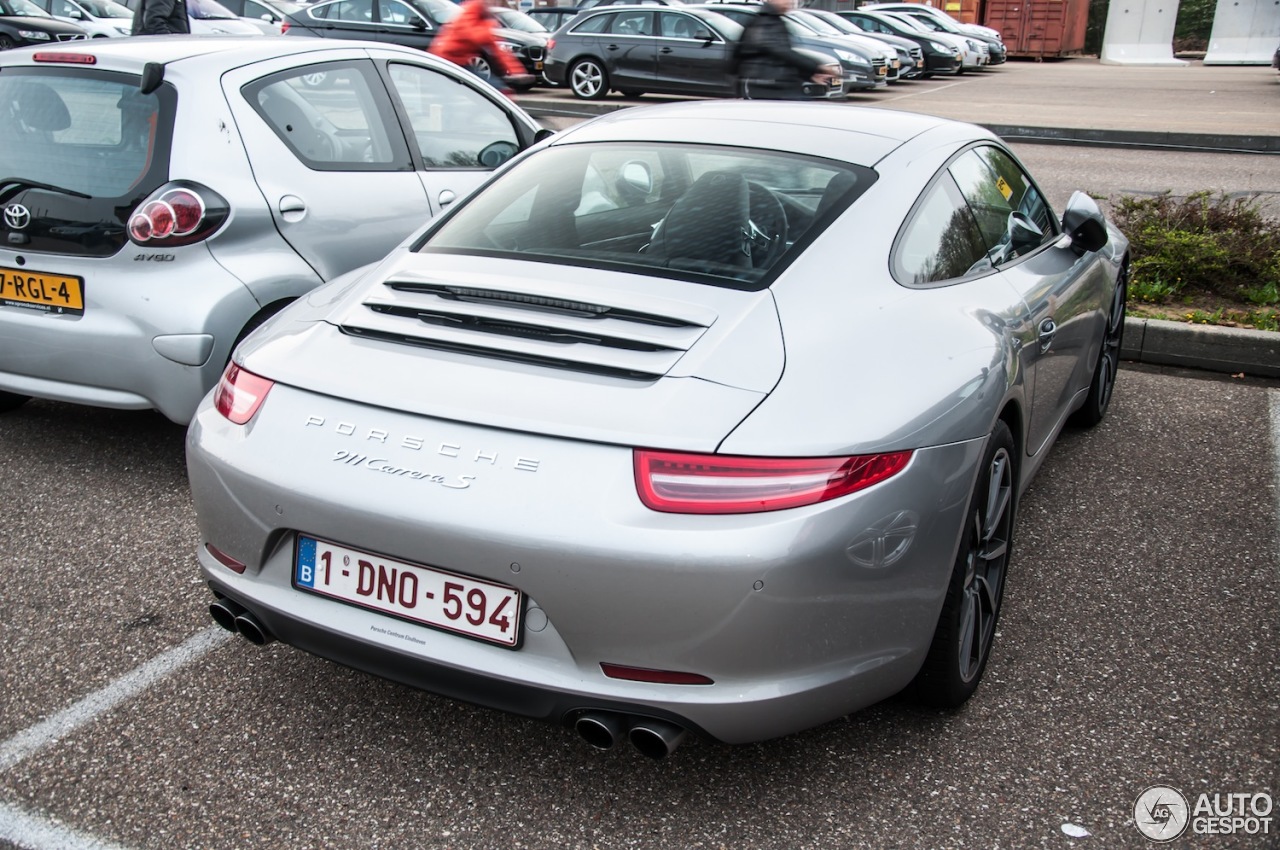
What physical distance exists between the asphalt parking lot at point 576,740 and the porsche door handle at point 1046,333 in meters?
0.74

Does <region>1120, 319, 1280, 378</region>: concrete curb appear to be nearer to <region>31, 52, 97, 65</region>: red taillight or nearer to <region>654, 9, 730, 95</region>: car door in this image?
<region>31, 52, 97, 65</region>: red taillight

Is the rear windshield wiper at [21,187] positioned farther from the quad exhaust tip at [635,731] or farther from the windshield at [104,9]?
the windshield at [104,9]

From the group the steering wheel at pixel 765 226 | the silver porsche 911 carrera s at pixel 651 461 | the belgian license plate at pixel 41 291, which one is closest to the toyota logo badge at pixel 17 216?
the belgian license plate at pixel 41 291

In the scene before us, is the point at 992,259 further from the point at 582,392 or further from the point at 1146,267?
the point at 1146,267

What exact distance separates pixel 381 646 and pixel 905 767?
4.00 feet

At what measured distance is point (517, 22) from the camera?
23.5 metres

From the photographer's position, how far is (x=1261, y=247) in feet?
21.8

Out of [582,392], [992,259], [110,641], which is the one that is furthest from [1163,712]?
[110,641]

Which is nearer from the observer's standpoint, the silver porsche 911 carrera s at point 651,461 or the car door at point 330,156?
the silver porsche 911 carrera s at point 651,461

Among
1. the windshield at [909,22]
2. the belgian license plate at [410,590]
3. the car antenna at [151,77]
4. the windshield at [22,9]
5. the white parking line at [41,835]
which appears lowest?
the windshield at [909,22]

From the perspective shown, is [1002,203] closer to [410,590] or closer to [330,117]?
[410,590]

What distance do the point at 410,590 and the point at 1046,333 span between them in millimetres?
2083

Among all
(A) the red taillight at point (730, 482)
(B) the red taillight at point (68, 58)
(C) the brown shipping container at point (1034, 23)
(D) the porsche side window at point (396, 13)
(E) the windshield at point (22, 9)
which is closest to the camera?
(A) the red taillight at point (730, 482)

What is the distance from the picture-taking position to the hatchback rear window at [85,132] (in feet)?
13.5
